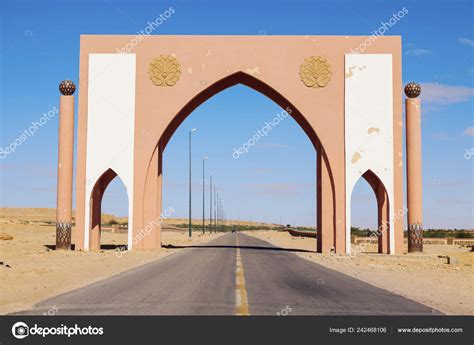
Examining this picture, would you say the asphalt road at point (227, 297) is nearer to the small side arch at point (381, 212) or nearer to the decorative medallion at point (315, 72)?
the small side arch at point (381, 212)

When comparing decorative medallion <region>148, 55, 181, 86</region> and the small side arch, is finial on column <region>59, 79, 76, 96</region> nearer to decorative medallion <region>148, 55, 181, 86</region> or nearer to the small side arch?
decorative medallion <region>148, 55, 181, 86</region>

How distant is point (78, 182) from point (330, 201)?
1358 cm

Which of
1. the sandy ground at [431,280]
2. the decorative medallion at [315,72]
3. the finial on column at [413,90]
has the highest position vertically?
the decorative medallion at [315,72]

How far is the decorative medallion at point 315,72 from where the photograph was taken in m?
33.3

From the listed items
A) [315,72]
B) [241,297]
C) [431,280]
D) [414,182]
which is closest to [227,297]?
[241,297]

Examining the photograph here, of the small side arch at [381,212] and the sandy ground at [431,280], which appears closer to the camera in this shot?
the sandy ground at [431,280]

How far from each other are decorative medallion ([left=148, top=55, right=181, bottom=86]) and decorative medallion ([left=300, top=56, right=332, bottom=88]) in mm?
6794

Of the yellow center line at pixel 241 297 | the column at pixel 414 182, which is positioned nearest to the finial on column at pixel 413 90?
the column at pixel 414 182

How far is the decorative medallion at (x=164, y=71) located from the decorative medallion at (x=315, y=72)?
22.3ft

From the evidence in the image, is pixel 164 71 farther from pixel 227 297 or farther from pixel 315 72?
pixel 227 297

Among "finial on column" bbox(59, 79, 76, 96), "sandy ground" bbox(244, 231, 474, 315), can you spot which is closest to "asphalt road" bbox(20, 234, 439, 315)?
"sandy ground" bbox(244, 231, 474, 315)

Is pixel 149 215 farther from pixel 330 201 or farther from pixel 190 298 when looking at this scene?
pixel 190 298
